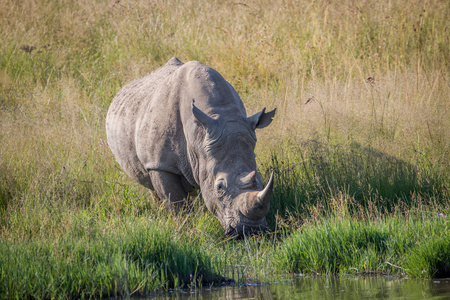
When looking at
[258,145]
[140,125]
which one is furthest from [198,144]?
[258,145]

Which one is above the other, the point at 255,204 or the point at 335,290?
the point at 255,204

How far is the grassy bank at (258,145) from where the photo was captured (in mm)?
4766

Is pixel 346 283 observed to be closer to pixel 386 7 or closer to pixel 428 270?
pixel 428 270

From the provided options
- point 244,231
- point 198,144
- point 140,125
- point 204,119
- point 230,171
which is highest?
point 204,119

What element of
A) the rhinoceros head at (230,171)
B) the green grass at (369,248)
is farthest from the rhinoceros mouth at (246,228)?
the green grass at (369,248)

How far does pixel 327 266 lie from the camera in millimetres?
4930

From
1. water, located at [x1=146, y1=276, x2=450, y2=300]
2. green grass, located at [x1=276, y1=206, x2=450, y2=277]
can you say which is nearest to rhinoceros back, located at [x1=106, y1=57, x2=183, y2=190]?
green grass, located at [x1=276, y1=206, x2=450, y2=277]

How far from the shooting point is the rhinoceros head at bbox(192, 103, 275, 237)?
5.82 m

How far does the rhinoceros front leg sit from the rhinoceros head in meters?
0.46

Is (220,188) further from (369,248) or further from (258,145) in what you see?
(258,145)

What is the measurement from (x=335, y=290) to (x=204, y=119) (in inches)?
91.5

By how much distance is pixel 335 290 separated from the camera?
4285mm

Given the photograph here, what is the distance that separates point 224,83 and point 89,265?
2.77 meters

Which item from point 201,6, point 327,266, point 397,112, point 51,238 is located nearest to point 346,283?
point 327,266
